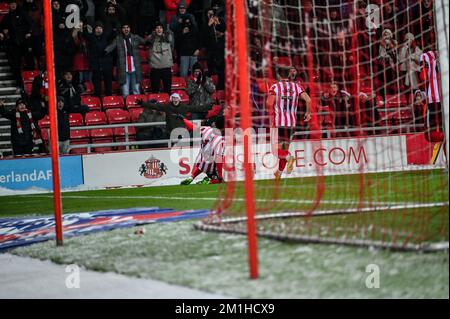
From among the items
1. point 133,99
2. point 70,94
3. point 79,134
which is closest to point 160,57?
point 133,99

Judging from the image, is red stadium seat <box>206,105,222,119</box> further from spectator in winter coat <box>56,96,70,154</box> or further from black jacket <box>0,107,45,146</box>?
black jacket <box>0,107,45,146</box>

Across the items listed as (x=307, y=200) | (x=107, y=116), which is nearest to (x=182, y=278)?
(x=307, y=200)

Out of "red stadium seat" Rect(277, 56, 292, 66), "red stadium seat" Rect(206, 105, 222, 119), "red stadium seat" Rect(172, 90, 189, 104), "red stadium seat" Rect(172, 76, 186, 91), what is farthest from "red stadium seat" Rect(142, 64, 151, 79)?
"red stadium seat" Rect(277, 56, 292, 66)

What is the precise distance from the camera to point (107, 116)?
1822cm

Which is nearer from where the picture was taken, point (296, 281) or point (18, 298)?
point (296, 281)

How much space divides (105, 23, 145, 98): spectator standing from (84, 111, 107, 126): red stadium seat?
97 centimetres

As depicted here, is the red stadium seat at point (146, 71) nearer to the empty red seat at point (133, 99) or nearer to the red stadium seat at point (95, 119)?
the empty red seat at point (133, 99)

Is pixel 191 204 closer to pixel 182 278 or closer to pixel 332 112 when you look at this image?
pixel 332 112

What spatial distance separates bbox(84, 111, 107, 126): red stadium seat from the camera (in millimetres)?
18109

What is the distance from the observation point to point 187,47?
1938 cm

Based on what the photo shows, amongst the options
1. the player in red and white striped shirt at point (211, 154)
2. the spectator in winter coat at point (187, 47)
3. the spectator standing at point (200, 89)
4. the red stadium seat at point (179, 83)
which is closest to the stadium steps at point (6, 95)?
the red stadium seat at point (179, 83)

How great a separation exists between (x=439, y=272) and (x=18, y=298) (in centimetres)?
266

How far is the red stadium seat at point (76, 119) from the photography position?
59.2ft
